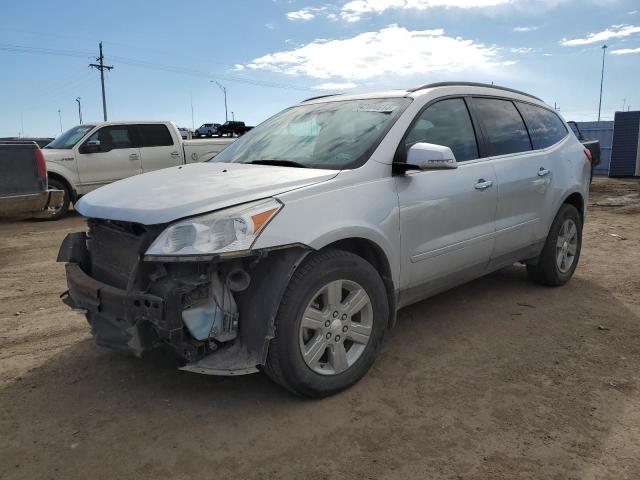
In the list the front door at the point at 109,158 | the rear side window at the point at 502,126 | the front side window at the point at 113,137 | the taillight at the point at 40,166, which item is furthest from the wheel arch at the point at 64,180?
the rear side window at the point at 502,126

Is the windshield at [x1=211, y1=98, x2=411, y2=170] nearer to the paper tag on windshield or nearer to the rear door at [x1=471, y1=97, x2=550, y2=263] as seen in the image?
the paper tag on windshield

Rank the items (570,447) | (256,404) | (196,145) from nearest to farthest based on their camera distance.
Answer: (570,447)
(256,404)
(196,145)

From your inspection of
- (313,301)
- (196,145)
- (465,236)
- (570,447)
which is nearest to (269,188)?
(313,301)

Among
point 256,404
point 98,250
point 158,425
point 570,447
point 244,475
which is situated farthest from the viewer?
point 98,250

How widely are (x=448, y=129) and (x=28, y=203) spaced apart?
7.47 meters

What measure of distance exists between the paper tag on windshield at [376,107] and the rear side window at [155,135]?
Result: 29.8ft

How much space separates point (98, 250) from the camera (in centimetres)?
328

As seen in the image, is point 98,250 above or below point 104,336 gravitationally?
above

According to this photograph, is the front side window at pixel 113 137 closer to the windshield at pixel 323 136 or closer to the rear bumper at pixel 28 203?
the rear bumper at pixel 28 203

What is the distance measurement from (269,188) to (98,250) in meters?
1.20

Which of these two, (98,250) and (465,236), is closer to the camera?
(98,250)

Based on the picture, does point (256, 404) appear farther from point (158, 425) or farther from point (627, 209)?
point (627, 209)

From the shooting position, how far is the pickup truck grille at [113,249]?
3.01 metres

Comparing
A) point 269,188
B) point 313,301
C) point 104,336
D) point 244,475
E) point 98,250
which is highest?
point 269,188
